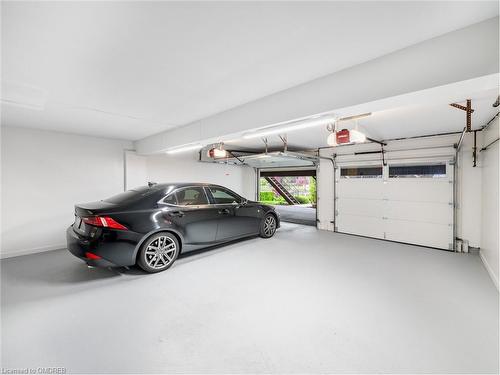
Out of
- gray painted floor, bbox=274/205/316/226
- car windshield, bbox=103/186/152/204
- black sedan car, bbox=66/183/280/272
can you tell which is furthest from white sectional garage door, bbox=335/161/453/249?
car windshield, bbox=103/186/152/204

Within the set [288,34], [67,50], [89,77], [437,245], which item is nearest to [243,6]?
[288,34]

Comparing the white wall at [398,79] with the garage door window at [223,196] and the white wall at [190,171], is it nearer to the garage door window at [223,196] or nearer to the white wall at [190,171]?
the garage door window at [223,196]

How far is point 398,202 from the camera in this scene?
16.4 ft

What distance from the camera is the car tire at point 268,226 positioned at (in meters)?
5.03

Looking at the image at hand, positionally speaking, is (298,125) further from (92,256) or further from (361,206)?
(361,206)

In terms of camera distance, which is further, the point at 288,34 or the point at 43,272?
the point at 43,272

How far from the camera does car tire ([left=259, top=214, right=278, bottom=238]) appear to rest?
198 inches

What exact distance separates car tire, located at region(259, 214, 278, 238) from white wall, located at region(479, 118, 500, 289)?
3.68m

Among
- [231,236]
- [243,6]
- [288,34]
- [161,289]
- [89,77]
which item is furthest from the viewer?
[231,236]

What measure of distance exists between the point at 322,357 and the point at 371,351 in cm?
42

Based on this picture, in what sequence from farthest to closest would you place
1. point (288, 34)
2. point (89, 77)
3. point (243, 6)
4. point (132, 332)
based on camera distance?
point (89, 77)
point (132, 332)
point (288, 34)
point (243, 6)

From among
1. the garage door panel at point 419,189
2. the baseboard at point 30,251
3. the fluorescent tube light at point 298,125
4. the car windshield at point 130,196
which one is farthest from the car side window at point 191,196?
the garage door panel at point 419,189

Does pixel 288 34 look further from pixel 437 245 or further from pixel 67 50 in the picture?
pixel 437 245

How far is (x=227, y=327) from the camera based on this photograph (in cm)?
197
